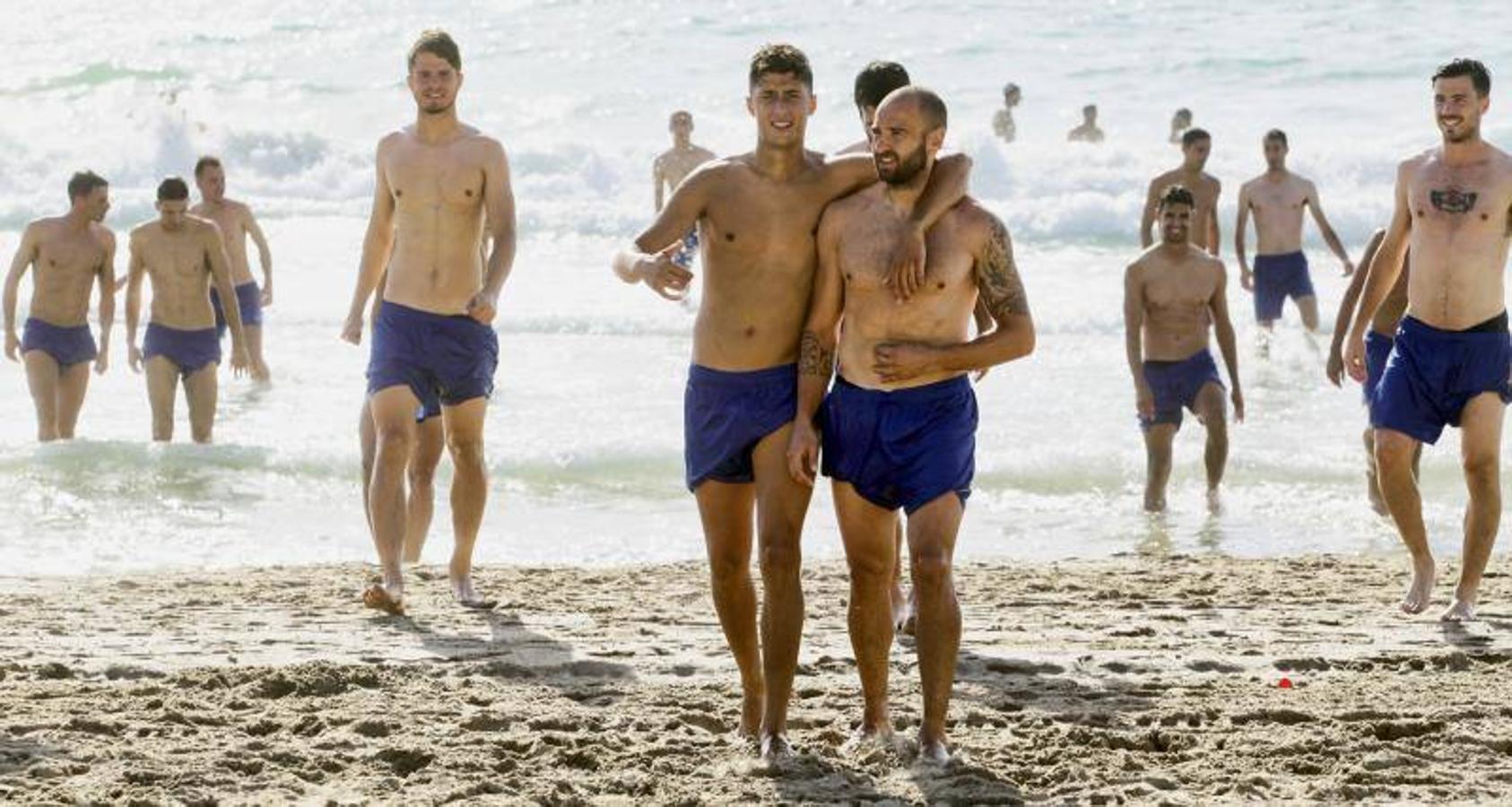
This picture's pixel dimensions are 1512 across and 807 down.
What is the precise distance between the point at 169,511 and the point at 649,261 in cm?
656

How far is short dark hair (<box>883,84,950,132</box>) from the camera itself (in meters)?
5.39

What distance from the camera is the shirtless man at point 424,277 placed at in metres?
7.88

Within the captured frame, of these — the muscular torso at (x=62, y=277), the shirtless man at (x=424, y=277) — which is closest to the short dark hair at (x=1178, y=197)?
the shirtless man at (x=424, y=277)

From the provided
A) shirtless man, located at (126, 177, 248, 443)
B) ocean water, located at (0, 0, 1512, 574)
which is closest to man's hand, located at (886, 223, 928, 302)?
ocean water, located at (0, 0, 1512, 574)

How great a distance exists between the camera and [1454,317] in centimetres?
772

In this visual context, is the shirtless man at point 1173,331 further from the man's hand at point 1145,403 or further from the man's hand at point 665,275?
the man's hand at point 665,275

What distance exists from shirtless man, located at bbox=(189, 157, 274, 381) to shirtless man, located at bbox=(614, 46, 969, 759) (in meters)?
7.97

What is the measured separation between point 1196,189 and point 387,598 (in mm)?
8123

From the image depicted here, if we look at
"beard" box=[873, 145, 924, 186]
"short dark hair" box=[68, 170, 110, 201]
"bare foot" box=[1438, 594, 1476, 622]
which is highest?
"beard" box=[873, 145, 924, 186]

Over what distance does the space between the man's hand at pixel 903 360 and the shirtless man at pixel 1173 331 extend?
5322 mm

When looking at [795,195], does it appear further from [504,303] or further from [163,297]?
[504,303]

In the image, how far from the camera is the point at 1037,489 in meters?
12.3

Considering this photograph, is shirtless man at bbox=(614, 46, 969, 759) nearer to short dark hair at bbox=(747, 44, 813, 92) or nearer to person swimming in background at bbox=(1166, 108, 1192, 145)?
short dark hair at bbox=(747, 44, 813, 92)

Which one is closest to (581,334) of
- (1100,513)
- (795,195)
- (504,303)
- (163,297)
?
(504,303)
